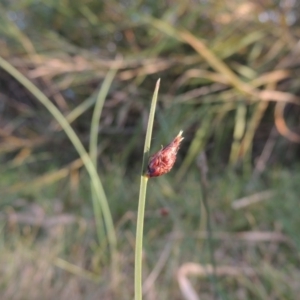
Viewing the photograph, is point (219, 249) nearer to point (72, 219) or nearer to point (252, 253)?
point (252, 253)

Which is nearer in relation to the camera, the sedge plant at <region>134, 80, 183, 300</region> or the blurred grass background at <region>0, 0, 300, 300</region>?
the sedge plant at <region>134, 80, 183, 300</region>

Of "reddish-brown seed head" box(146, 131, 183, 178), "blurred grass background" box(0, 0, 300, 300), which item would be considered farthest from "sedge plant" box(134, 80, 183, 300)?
"blurred grass background" box(0, 0, 300, 300)

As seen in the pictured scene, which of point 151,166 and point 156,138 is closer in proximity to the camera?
point 151,166

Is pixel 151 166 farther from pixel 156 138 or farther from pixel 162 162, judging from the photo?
pixel 156 138


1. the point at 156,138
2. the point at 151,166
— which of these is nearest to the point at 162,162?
the point at 151,166

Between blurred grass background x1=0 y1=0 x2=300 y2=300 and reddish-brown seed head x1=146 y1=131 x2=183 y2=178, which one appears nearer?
reddish-brown seed head x1=146 y1=131 x2=183 y2=178

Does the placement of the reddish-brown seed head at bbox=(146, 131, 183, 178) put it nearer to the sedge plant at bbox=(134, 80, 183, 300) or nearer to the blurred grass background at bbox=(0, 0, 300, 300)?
the sedge plant at bbox=(134, 80, 183, 300)

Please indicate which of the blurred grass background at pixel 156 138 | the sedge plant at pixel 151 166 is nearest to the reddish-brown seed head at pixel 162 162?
the sedge plant at pixel 151 166

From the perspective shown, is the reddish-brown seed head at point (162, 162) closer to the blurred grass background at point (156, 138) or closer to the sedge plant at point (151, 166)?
the sedge plant at point (151, 166)

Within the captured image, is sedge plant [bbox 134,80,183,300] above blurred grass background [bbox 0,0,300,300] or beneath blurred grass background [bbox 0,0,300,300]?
beneath
